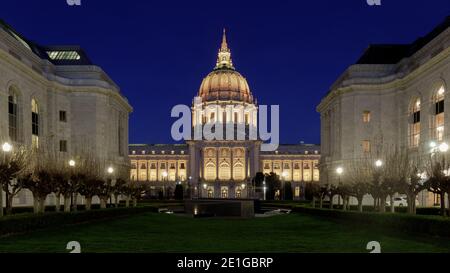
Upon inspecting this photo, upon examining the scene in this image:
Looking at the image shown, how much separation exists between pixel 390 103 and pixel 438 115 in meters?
14.6

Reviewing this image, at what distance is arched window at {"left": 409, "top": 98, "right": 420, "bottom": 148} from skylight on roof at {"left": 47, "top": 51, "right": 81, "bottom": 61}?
160 feet

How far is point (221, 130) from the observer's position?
172000 mm

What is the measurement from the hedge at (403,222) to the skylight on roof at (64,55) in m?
57.2

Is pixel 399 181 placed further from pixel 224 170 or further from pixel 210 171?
pixel 210 171

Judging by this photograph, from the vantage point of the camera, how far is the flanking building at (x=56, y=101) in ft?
202

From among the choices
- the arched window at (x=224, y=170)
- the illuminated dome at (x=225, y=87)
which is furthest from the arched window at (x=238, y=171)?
→ the illuminated dome at (x=225, y=87)

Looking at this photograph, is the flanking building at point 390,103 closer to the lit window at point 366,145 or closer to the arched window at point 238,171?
the lit window at point 366,145

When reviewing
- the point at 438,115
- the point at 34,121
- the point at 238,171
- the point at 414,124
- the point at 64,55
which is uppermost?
the point at 64,55

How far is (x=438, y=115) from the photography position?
60.3m

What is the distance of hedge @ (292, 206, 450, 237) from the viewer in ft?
80.7

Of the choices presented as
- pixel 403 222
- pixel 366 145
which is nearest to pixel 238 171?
pixel 366 145

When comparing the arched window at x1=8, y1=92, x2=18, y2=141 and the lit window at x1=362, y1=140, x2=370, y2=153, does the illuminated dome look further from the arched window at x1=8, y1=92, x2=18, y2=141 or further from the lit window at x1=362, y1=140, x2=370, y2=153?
the arched window at x1=8, y1=92, x2=18, y2=141
